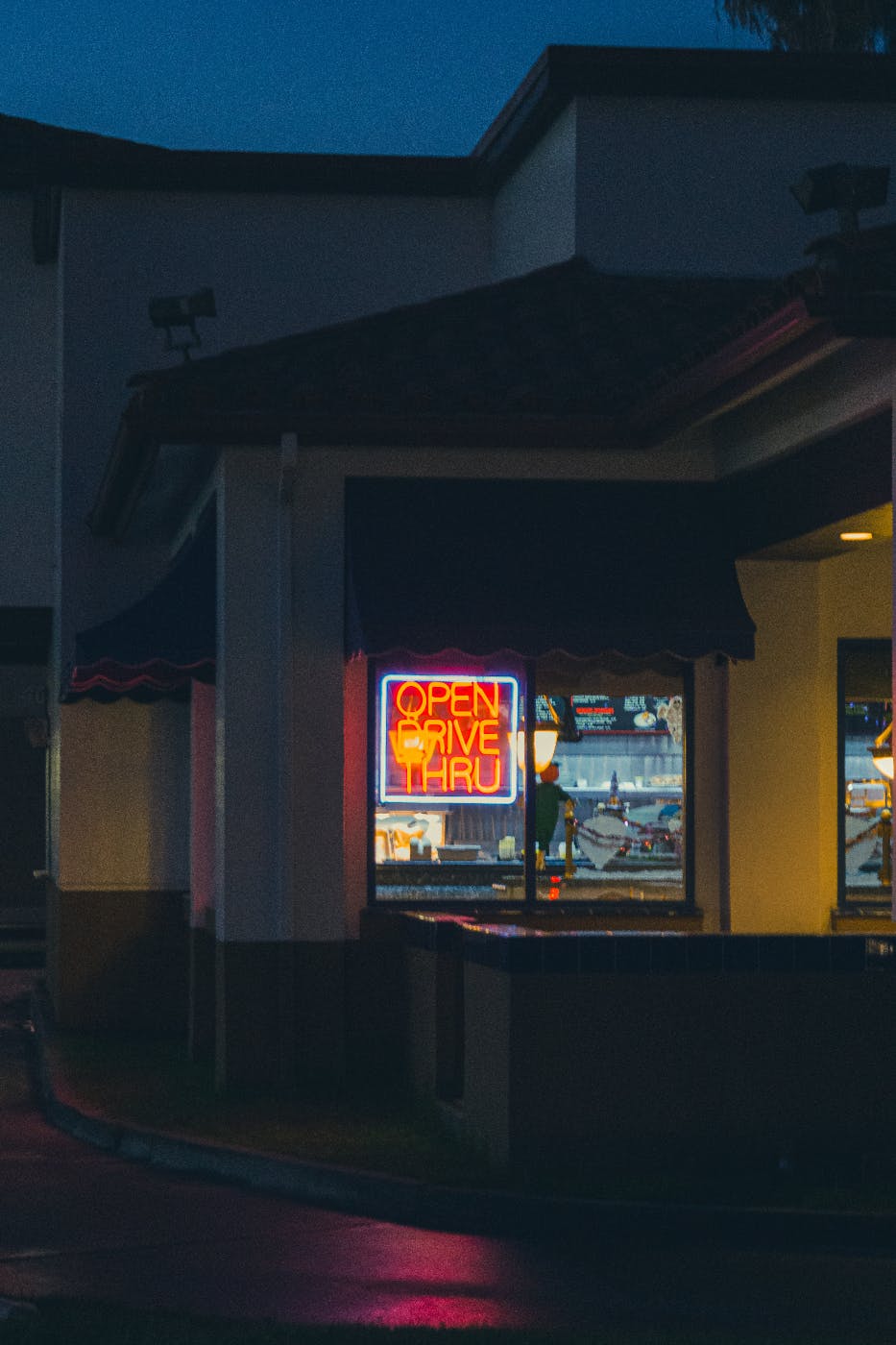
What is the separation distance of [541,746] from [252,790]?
1883mm

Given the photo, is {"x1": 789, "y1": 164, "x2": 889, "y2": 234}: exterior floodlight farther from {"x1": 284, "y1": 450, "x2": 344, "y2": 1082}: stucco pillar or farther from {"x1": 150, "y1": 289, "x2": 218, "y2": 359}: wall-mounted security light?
{"x1": 150, "y1": 289, "x2": 218, "y2": 359}: wall-mounted security light

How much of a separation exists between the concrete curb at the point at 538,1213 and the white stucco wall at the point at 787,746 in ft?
14.7

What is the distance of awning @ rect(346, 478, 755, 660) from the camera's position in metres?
13.9

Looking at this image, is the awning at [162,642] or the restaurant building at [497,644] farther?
the awning at [162,642]

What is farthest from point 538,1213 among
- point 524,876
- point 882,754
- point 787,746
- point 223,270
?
point 223,270

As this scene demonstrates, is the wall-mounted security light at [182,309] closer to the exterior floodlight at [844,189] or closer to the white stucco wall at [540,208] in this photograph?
the white stucco wall at [540,208]

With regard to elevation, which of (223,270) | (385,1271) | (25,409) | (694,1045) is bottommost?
(385,1271)

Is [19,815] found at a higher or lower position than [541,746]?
lower

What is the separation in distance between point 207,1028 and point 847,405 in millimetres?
7587

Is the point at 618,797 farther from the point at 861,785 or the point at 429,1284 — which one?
the point at 429,1284

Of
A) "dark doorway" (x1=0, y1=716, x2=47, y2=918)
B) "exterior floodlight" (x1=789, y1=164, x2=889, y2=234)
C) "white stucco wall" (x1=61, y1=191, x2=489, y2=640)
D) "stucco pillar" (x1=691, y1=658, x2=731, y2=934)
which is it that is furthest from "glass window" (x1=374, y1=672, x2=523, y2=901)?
"dark doorway" (x1=0, y1=716, x2=47, y2=918)

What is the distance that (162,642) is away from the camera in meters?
15.4

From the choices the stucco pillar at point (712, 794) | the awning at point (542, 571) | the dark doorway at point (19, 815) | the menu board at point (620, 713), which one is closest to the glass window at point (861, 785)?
the stucco pillar at point (712, 794)

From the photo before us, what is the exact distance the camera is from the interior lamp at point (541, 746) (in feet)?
48.0
